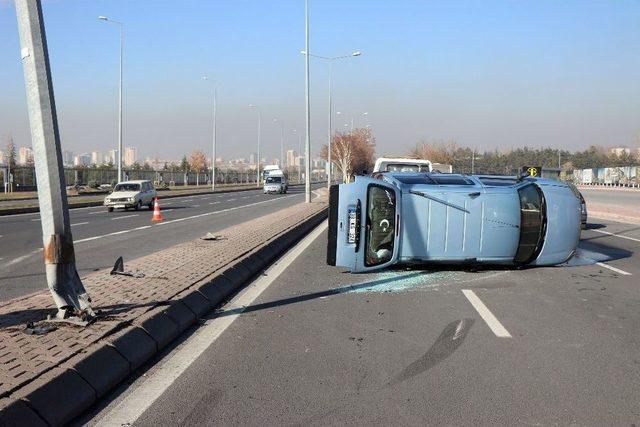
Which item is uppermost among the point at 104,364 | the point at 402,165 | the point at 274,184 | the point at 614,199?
the point at 402,165

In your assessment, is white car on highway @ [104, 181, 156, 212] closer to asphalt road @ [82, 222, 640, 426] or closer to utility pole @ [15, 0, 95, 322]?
asphalt road @ [82, 222, 640, 426]

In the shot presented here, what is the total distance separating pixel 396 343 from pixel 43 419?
340 cm

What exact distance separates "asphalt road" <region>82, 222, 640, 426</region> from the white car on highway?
22.9 m

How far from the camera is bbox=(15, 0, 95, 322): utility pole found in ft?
18.0

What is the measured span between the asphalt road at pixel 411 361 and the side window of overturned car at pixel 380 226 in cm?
98

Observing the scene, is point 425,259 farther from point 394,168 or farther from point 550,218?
point 394,168

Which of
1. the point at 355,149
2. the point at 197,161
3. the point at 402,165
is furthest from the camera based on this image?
the point at 197,161

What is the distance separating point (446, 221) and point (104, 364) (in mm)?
6688

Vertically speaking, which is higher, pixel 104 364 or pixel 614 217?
pixel 104 364

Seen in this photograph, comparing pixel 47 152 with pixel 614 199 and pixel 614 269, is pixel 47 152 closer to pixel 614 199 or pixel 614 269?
pixel 614 269

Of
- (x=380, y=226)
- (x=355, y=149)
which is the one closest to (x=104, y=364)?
(x=380, y=226)

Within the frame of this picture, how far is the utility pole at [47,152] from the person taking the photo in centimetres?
549

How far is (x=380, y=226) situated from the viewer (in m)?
10.6

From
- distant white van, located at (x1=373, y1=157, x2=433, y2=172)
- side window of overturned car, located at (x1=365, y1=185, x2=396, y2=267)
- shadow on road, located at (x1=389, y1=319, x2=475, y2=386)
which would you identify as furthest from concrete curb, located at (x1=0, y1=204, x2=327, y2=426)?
distant white van, located at (x1=373, y1=157, x2=433, y2=172)
